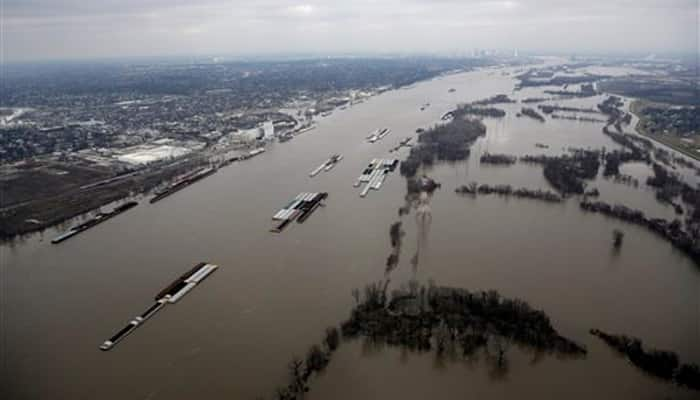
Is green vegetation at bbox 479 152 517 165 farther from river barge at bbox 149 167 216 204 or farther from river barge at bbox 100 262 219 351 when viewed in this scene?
river barge at bbox 100 262 219 351

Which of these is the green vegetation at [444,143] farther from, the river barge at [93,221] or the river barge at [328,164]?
the river barge at [93,221]

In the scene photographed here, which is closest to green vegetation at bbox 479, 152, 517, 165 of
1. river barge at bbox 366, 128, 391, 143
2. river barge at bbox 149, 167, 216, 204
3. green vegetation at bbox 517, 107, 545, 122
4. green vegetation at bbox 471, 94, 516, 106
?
river barge at bbox 366, 128, 391, 143

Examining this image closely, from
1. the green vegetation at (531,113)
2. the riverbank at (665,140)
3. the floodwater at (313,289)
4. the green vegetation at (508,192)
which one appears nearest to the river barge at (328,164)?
the floodwater at (313,289)

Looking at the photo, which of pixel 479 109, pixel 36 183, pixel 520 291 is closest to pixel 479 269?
pixel 520 291

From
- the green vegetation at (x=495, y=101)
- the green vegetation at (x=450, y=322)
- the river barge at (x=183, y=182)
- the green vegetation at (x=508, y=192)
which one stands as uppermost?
the green vegetation at (x=495, y=101)

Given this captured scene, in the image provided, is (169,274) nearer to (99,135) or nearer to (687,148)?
(99,135)

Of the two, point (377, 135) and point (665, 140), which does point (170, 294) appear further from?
point (665, 140)

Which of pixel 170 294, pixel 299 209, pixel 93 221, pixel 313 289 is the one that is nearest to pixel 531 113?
pixel 299 209
